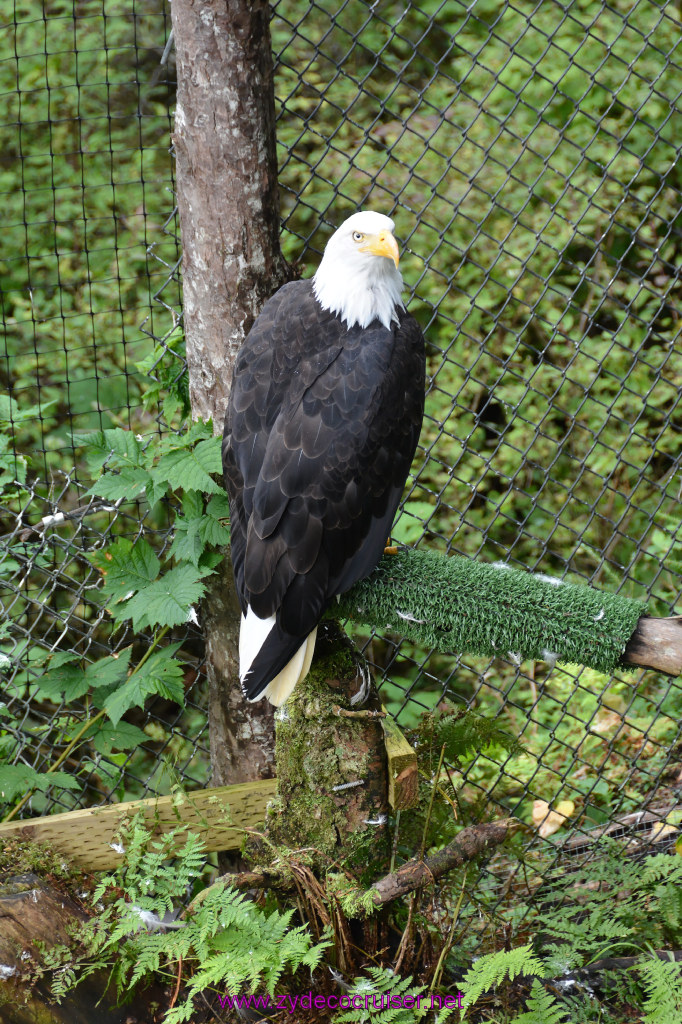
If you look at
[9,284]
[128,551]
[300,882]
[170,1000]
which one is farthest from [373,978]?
[9,284]

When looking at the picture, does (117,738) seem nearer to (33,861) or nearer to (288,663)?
(33,861)

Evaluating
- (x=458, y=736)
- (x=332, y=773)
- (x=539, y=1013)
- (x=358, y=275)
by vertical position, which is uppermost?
(x=358, y=275)

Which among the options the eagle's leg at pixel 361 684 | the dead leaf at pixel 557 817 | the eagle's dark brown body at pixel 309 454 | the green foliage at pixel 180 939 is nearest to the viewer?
the green foliage at pixel 180 939

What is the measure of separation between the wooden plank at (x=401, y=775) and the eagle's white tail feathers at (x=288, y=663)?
0.93 feet

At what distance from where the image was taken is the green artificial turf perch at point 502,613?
6.47 feet

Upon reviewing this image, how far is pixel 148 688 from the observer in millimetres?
2268

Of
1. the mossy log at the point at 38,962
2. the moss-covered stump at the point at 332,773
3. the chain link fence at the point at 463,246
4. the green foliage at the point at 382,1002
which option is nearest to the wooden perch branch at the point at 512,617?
the moss-covered stump at the point at 332,773

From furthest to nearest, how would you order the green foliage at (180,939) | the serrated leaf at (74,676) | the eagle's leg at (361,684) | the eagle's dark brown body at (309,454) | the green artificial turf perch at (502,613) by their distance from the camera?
the serrated leaf at (74,676)
the eagle's leg at (361,684)
the eagle's dark brown body at (309,454)
the green artificial turf perch at (502,613)
the green foliage at (180,939)

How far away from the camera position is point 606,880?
8.39 feet

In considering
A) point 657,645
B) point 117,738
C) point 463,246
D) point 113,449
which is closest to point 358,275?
point 113,449

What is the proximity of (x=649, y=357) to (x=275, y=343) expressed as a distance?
290 centimetres

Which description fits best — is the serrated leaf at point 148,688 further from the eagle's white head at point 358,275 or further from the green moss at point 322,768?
the eagle's white head at point 358,275

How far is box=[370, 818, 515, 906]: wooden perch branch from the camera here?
2.05 m

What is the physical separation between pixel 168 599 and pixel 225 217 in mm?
991
